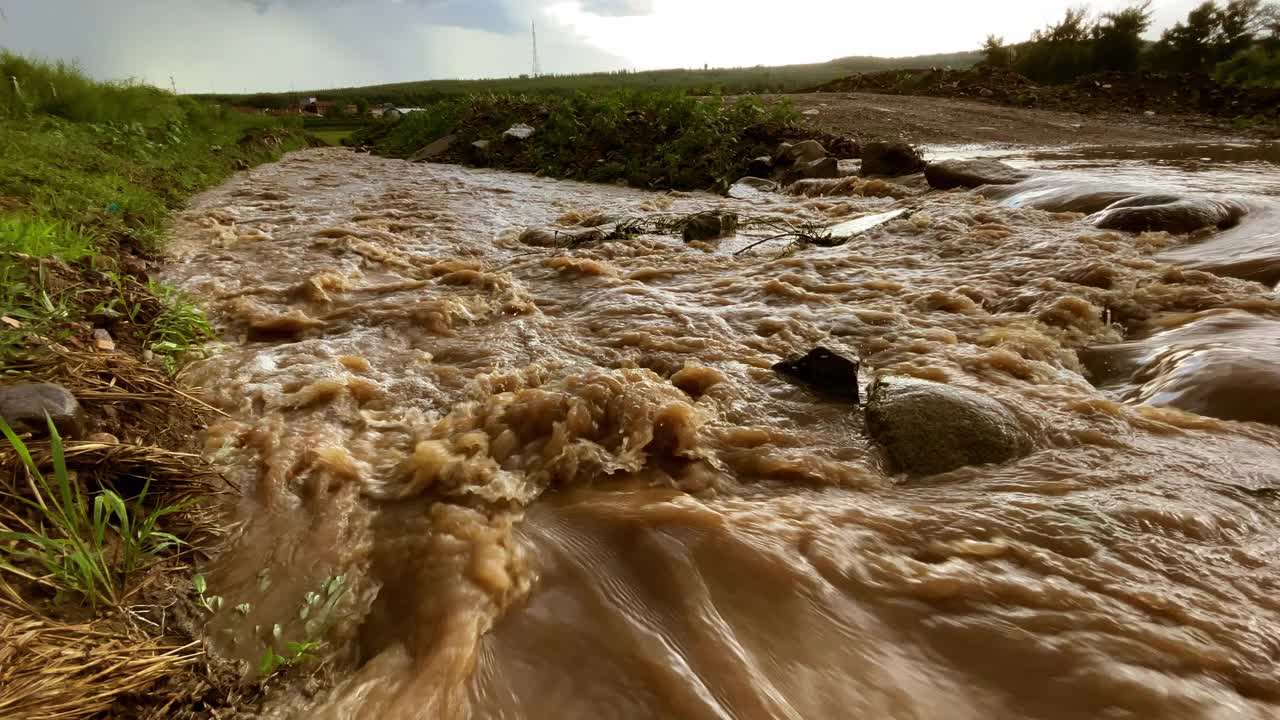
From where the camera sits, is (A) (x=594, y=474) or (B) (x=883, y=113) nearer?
(A) (x=594, y=474)

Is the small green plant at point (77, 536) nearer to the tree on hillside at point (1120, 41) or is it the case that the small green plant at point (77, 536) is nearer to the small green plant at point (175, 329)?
the small green plant at point (175, 329)

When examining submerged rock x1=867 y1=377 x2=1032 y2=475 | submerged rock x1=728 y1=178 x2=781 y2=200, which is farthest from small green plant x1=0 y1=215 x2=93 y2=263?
submerged rock x1=728 y1=178 x2=781 y2=200

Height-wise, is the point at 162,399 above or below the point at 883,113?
below

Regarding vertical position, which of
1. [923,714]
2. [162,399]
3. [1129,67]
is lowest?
[923,714]

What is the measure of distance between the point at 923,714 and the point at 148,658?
6.56 ft

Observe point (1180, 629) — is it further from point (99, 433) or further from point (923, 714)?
point (99, 433)

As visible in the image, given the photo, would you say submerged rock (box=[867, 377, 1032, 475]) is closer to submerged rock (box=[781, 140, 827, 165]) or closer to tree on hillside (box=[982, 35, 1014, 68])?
submerged rock (box=[781, 140, 827, 165])

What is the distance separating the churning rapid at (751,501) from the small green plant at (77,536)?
0.81ft

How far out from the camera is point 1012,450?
2.68 metres

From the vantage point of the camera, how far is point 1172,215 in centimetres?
593

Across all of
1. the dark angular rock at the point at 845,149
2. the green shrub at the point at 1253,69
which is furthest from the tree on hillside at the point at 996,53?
the dark angular rock at the point at 845,149

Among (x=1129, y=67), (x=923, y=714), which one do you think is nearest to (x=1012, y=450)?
(x=923, y=714)

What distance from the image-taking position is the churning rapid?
1722 millimetres

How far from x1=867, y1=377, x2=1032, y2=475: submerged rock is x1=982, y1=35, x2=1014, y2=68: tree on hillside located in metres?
24.8
